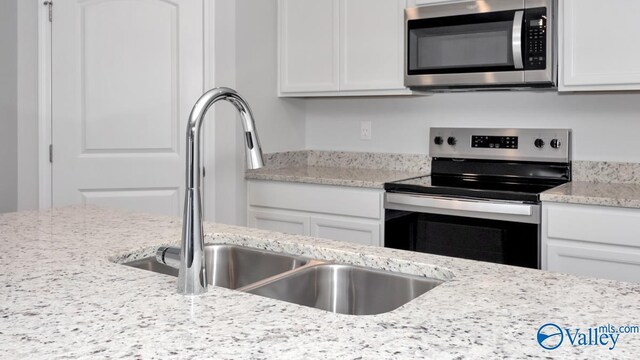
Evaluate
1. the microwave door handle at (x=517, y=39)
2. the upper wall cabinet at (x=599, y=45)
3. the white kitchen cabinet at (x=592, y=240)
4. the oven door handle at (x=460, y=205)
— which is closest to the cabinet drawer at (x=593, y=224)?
the white kitchen cabinet at (x=592, y=240)

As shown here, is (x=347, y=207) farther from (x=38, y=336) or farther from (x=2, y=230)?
(x=38, y=336)

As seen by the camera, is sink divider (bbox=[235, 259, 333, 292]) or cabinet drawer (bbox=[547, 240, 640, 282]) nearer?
sink divider (bbox=[235, 259, 333, 292])

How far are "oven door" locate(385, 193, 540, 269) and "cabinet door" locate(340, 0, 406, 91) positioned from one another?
729 millimetres

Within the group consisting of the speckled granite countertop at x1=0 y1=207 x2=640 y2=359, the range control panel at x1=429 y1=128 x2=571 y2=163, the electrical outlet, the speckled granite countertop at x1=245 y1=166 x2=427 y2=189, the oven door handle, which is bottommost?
the speckled granite countertop at x1=0 y1=207 x2=640 y2=359

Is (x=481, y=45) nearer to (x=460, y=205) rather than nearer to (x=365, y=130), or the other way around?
(x=460, y=205)

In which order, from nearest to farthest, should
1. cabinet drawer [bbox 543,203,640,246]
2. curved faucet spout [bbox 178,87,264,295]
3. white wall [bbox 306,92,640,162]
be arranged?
curved faucet spout [bbox 178,87,264,295], cabinet drawer [bbox 543,203,640,246], white wall [bbox 306,92,640,162]

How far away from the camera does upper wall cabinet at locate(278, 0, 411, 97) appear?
333 centimetres

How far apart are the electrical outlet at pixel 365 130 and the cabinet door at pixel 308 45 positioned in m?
0.40

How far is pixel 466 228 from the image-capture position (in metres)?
2.83

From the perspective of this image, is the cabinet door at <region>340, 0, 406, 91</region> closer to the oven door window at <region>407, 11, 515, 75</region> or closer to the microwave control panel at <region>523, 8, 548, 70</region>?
the oven door window at <region>407, 11, 515, 75</region>

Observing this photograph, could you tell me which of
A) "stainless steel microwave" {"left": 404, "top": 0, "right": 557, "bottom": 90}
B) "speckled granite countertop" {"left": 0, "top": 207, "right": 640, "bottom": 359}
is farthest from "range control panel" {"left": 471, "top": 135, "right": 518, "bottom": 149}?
"speckled granite countertop" {"left": 0, "top": 207, "right": 640, "bottom": 359}

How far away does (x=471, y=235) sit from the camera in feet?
9.26

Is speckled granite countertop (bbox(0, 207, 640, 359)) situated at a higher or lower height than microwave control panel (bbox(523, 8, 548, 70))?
lower

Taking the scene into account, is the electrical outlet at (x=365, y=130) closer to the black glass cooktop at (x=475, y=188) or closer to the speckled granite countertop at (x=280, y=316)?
the black glass cooktop at (x=475, y=188)
